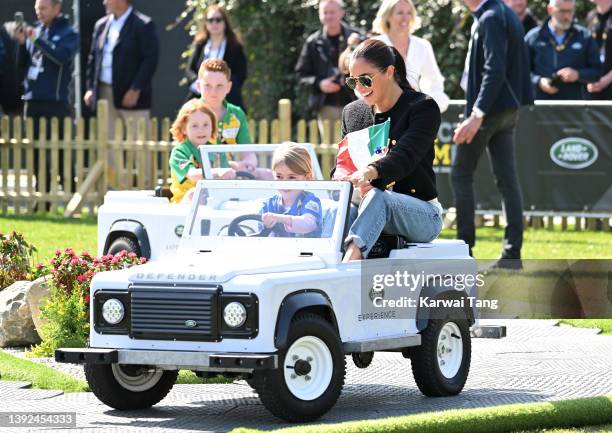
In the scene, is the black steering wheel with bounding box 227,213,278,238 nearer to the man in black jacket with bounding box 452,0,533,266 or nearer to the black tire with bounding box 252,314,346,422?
the black tire with bounding box 252,314,346,422

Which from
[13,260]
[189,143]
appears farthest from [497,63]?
[13,260]

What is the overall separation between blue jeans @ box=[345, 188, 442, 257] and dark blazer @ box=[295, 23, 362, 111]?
32.6 ft

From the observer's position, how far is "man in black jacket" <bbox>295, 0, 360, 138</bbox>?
1872cm

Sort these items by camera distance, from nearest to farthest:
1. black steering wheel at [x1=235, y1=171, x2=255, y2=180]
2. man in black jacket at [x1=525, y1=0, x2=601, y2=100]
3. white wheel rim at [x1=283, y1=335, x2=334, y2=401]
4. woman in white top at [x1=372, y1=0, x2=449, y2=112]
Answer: white wheel rim at [x1=283, y1=335, x2=334, y2=401] → black steering wheel at [x1=235, y1=171, x2=255, y2=180] → woman in white top at [x1=372, y1=0, x2=449, y2=112] → man in black jacket at [x1=525, y1=0, x2=601, y2=100]

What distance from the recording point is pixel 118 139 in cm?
1973

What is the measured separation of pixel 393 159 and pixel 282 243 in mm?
799

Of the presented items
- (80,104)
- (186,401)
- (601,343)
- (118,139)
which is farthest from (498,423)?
(80,104)

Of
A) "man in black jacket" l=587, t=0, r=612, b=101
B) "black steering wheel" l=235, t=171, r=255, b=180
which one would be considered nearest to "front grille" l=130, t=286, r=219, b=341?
"black steering wheel" l=235, t=171, r=255, b=180

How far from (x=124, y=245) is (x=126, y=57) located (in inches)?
292

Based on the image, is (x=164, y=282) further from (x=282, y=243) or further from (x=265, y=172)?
(x=265, y=172)

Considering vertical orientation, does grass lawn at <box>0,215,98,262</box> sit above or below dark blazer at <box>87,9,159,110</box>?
below

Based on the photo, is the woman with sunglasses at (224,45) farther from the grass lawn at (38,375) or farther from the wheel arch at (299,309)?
the wheel arch at (299,309)

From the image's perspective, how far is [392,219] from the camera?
860 centimetres

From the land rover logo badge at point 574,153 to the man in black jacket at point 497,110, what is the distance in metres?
3.67
